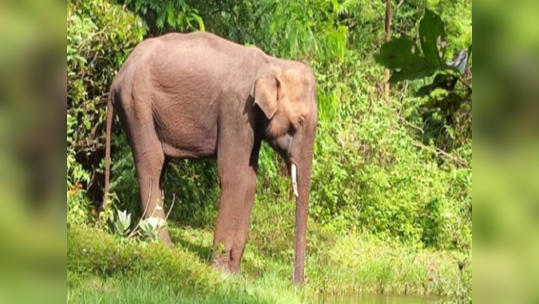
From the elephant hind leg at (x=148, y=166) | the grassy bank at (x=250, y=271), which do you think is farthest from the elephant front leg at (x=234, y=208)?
the elephant hind leg at (x=148, y=166)

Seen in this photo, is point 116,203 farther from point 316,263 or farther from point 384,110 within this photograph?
point 384,110

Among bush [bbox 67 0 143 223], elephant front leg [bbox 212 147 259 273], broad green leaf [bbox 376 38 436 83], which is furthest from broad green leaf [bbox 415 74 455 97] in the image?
bush [bbox 67 0 143 223]

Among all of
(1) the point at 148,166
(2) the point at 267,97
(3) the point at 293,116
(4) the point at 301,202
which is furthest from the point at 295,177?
(1) the point at 148,166

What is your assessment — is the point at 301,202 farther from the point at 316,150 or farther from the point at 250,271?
the point at 316,150

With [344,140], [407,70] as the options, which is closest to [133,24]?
[344,140]

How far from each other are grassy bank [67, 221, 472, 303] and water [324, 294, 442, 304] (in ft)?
0.46

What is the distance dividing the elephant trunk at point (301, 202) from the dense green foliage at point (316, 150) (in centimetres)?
53

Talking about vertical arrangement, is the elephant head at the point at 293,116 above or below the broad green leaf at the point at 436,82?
above

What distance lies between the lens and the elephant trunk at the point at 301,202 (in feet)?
25.4

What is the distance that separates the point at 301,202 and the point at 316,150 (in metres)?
3.21

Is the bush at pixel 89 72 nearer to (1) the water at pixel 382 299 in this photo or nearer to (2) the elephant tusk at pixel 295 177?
→ (2) the elephant tusk at pixel 295 177

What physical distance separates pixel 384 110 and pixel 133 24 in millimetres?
4159

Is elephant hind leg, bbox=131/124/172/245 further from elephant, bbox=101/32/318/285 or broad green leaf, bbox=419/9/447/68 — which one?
broad green leaf, bbox=419/9/447/68

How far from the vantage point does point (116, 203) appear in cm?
966
